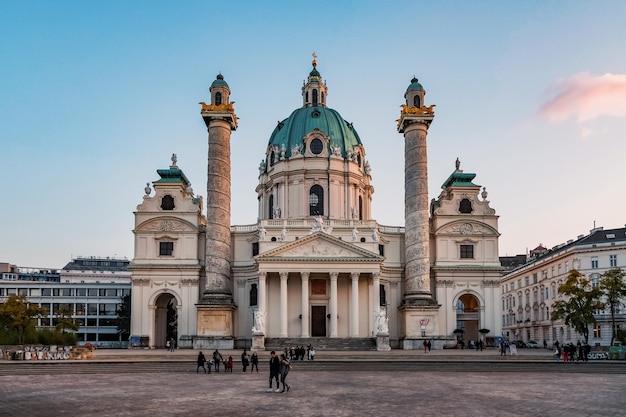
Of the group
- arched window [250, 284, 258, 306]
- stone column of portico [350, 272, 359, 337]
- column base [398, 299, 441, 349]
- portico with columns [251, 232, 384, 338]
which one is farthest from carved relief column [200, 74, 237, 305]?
column base [398, 299, 441, 349]

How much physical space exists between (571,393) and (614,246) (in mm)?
53705

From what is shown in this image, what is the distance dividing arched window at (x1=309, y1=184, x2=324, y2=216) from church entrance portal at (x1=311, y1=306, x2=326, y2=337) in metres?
12.1

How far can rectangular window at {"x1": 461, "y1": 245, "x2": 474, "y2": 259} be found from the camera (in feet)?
212

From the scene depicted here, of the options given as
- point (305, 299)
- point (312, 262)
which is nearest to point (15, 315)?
point (305, 299)

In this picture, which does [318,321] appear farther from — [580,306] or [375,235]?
[580,306]

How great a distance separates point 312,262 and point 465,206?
56.1 feet

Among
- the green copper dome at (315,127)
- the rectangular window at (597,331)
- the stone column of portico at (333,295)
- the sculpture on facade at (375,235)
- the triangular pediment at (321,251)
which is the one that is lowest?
the rectangular window at (597,331)

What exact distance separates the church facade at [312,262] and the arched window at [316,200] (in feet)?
0.40

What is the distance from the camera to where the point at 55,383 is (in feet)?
93.5

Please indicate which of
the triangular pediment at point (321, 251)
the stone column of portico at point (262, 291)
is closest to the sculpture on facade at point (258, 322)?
the stone column of portico at point (262, 291)

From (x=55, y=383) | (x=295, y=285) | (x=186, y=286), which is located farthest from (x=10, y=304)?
(x=55, y=383)

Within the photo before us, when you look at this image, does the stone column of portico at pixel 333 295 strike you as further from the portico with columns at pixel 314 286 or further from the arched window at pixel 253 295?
the arched window at pixel 253 295

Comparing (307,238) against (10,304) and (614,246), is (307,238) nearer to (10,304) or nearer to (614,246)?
(10,304)

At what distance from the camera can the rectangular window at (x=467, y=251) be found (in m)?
64.7
